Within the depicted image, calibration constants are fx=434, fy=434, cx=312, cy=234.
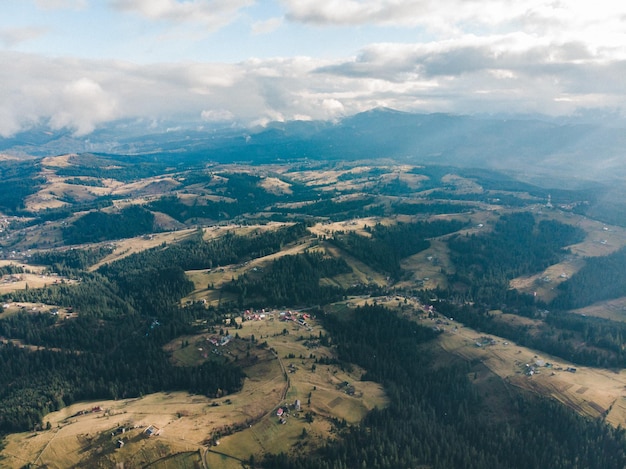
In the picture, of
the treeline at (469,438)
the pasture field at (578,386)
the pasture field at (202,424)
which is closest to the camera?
the pasture field at (202,424)

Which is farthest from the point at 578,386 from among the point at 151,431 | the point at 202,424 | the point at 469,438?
the point at 151,431

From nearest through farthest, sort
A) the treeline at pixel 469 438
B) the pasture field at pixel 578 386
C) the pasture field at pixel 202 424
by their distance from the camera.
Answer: the pasture field at pixel 202 424 → the treeline at pixel 469 438 → the pasture field at pixel 578 386

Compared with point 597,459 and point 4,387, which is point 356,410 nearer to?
point 597,459

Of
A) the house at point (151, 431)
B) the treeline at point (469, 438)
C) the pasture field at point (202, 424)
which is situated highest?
the house at point (151, 431)

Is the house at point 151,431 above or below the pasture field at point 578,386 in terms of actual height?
above

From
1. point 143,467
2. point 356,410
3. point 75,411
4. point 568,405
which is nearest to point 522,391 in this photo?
point 568,405

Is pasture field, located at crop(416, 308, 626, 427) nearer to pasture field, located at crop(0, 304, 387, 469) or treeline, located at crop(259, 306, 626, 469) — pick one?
treeline, located at crop(259, 306, 626, 469)

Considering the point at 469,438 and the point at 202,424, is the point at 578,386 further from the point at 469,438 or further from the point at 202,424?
the point at 202,424

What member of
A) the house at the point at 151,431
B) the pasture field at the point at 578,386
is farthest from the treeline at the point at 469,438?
the house at the point at 151,431

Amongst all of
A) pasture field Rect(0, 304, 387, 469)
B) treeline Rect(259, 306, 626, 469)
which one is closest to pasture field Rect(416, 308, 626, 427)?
treeline Rect(259, 306, 626, 469)

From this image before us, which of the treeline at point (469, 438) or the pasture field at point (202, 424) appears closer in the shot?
the pasture field at point (202, 424)

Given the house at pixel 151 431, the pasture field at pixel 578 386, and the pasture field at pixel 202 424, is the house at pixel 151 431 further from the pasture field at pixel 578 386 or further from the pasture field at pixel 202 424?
the pasture field at pixel 578 386
